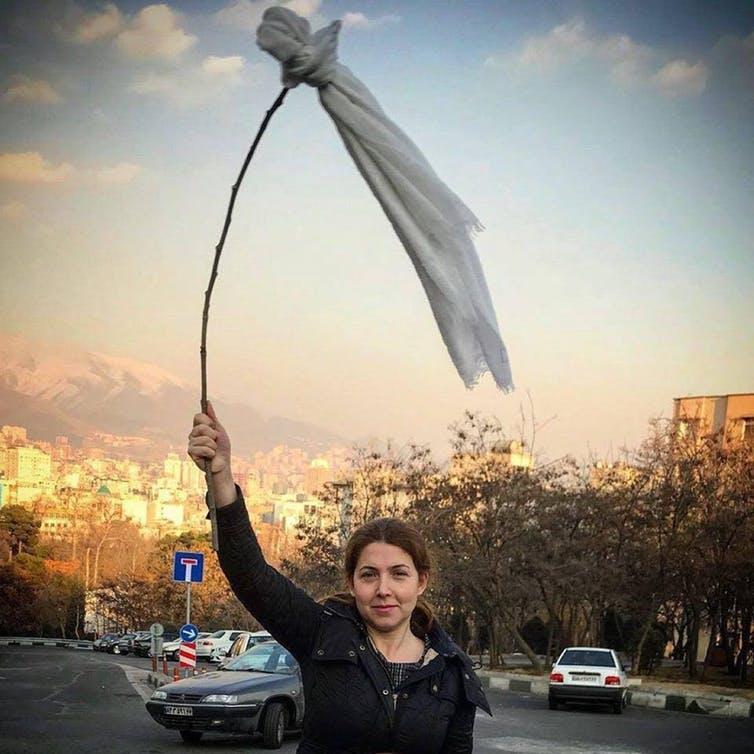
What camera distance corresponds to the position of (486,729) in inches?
733

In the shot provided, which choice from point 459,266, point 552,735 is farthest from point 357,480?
point 459,266

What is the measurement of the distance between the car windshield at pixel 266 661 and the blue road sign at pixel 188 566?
7.90 m

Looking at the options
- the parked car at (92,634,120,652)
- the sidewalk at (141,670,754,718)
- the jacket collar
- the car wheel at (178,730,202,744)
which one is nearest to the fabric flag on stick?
the jacket collar

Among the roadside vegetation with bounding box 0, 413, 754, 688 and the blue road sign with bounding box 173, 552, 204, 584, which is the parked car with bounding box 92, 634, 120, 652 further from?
the blue road sign with bounding box 173, 552, 204, 584

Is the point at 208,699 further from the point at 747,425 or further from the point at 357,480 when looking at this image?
the point at 747,425

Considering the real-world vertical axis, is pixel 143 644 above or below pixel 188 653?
below

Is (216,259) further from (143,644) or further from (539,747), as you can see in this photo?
(143,644)

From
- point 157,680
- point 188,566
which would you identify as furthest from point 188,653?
point 157,680

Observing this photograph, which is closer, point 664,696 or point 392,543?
point 392,543

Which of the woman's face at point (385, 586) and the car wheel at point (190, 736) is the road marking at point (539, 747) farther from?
the woman's face at point (385, 586)

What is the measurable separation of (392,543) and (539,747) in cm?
1422

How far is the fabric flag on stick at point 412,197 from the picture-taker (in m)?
3.48

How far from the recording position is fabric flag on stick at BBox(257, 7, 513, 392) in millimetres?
3480

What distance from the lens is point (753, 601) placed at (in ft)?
116
